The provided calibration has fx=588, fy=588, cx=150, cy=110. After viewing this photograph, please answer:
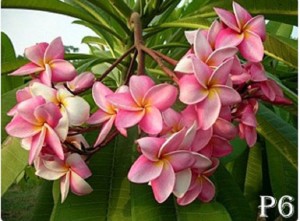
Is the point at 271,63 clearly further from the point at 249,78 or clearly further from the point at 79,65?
the point at 249,78

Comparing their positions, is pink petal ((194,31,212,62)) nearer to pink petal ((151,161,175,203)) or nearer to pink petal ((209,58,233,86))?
pink petal ((209,58,233,86))

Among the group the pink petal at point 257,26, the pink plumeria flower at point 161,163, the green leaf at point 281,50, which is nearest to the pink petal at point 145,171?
the pink plumeria flower at point 161,163

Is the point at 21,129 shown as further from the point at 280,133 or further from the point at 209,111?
the point at 280,133

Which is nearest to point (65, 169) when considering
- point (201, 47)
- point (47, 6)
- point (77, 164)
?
point (77, 164)

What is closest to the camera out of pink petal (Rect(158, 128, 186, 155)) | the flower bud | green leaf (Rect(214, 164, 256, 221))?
pink petal (Rect(158, 128, 186, 155))

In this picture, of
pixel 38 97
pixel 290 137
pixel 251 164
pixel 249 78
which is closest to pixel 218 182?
pixel 290 137

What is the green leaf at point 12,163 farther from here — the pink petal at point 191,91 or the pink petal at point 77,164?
the pink petal at point 191,91

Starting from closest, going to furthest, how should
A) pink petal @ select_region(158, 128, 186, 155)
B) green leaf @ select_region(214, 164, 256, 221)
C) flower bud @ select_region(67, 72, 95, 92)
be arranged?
pink petal @ select_region(158, 128, 186, 155) → flower bud @ select_region(67, 72, 95, 92) → green leaf @ select_region(214, 164, 256, 221)

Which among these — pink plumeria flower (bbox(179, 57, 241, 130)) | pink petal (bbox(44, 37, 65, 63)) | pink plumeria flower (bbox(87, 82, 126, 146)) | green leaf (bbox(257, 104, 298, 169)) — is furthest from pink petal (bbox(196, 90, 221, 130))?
green leaf (bbox(257, 104, 298, 169))
